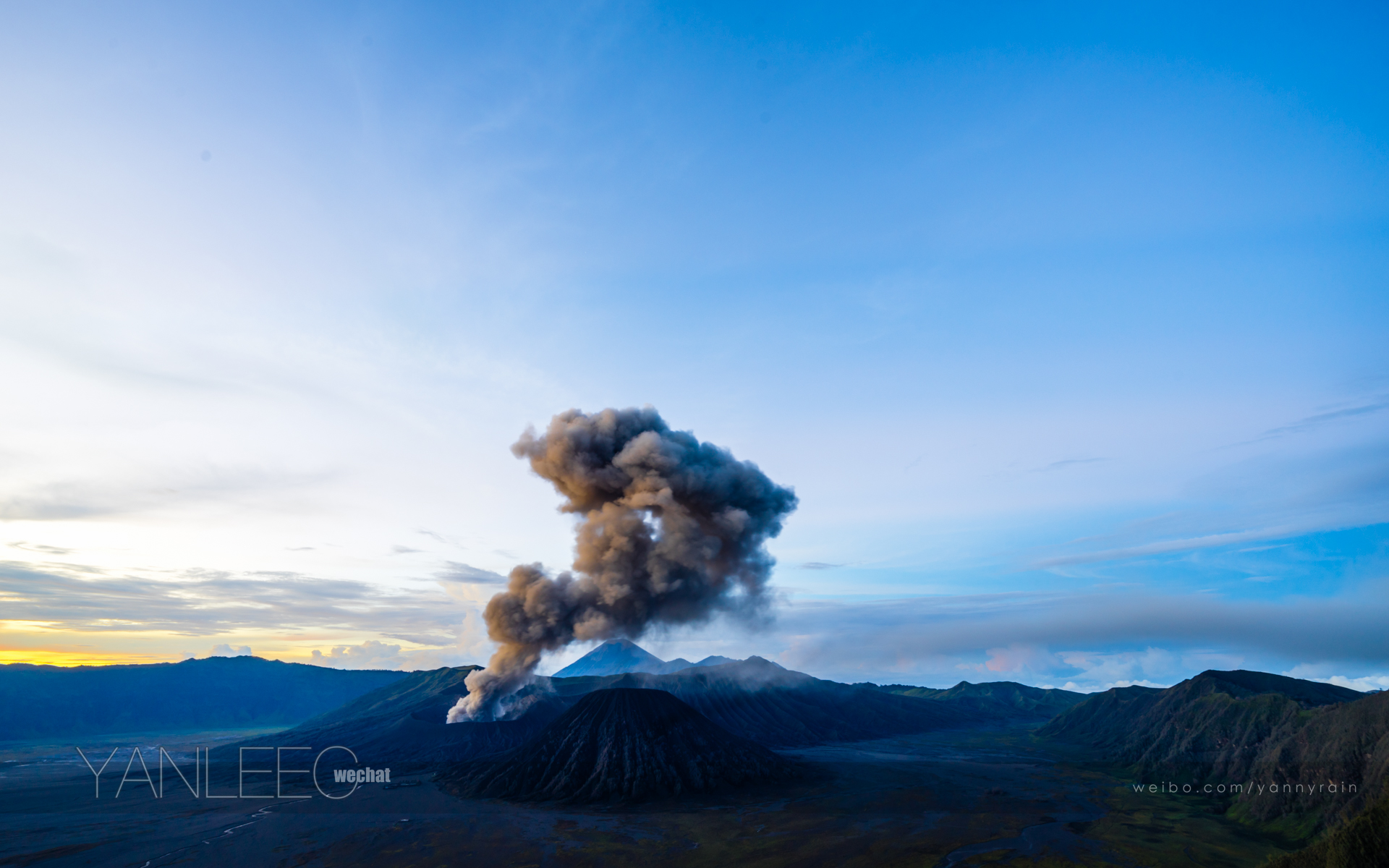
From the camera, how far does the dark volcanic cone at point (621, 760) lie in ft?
298

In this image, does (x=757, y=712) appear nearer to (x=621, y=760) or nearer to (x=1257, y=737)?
(x=621, y=760)

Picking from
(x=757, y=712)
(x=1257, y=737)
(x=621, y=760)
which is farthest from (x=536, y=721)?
(x=1257, y=737)

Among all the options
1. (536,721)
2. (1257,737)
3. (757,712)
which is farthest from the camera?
(757,712)

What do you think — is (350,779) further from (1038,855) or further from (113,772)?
(1038,855)

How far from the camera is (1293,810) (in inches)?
2761

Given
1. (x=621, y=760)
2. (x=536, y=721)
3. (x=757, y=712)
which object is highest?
(x=621, y=760)

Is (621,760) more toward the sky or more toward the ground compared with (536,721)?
more toward the sky

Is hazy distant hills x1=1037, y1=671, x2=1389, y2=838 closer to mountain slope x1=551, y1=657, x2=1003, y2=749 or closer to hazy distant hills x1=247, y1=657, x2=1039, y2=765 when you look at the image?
mountain slope x1=551, y1=657, x2=1003, y2=749

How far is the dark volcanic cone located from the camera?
298ft

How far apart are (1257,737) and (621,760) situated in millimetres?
90912

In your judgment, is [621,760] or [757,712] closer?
[621,760]

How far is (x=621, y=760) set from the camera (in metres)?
94.9

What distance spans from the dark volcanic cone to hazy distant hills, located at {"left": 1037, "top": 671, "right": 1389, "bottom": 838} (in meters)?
60.0

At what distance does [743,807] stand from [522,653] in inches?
1591
